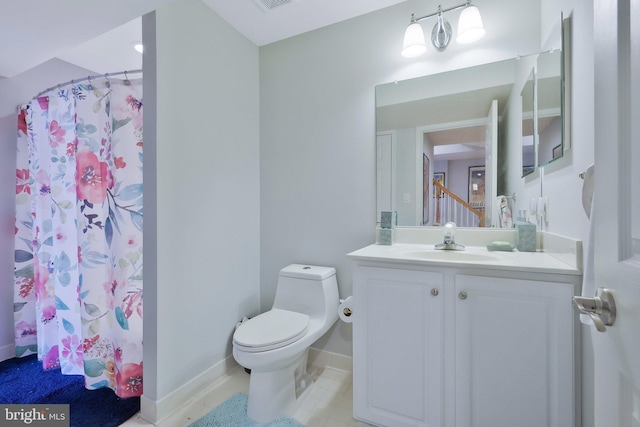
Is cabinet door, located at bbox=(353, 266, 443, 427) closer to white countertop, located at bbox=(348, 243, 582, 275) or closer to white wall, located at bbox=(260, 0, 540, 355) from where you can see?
white countertop, located at bbox=(348, 243, 582, 275)

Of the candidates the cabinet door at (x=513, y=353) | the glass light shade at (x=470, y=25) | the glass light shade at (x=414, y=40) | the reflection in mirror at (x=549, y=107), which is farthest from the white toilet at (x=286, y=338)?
the glass light shade at (x=470, y=25)

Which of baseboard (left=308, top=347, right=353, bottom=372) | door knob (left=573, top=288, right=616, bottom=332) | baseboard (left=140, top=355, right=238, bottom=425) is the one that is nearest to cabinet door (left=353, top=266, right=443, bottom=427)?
baseboard (left=308, top=347, right=353, bottom=372)

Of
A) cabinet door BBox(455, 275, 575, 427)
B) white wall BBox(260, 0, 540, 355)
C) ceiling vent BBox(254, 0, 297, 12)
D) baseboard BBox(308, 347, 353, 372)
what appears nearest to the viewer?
cabinet door BBox(455, 275, 575, 427)

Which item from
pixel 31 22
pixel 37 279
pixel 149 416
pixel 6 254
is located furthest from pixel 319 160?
pixel 6 254

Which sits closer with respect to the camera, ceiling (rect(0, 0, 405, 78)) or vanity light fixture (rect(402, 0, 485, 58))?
ceiling (rect(0, 0, 405, 78))

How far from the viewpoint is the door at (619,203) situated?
0.44m

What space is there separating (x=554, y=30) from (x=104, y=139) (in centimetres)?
233

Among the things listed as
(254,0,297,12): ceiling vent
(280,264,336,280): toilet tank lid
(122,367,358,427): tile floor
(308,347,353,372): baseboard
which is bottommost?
(122,367,358,427): tile floor

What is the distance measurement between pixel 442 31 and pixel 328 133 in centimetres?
87

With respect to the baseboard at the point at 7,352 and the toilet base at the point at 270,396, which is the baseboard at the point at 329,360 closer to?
the toilet base at the point at 270,396

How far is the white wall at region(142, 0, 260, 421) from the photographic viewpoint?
1479 millimetres

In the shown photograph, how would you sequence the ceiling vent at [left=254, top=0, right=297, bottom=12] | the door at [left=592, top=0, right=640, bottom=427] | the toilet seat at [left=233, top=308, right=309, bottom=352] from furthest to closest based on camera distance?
1. the ceiling vent at [left=254, top=0, right=297, bottom=12]
2. the toilet seat at [left=233, top=308, right=309, bottom=352]
3. the door at [left=592, top=0, right=640, bottom=427]

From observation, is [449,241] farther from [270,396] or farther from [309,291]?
[270,396]

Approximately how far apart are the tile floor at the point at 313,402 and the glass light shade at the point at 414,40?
2.07 m
